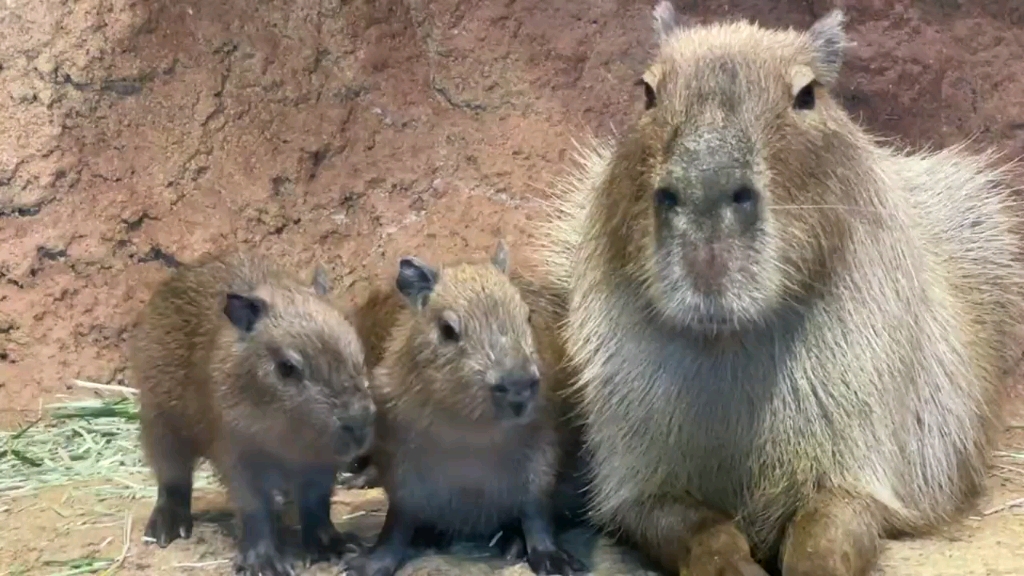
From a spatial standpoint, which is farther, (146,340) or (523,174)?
(523,174)

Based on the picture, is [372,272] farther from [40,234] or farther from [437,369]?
[437,369]

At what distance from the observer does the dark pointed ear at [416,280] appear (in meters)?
4.09

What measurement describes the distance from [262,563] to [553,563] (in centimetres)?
88

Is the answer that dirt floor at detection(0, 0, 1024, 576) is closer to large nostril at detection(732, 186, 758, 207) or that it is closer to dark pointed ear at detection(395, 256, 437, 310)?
dark pointed ear at detection(395, 256, 437, 310)

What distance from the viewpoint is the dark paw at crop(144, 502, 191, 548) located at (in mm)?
4273

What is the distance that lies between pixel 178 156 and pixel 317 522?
2.38 m

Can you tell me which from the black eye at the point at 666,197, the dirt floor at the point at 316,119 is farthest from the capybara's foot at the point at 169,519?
the black eye at the point at 666,197

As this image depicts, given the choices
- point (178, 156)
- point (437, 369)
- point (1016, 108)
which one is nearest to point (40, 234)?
point (178, 156)

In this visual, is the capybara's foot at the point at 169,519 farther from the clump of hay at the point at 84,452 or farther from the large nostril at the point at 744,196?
the large nostril at the point at 744,196

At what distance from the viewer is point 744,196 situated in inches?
135

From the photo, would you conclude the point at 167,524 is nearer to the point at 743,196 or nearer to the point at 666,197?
the point at 666,197

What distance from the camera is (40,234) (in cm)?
585

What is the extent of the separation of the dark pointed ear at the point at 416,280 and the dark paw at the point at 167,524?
1.08 metres

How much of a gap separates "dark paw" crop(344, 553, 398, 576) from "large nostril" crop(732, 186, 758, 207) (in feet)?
5.02
